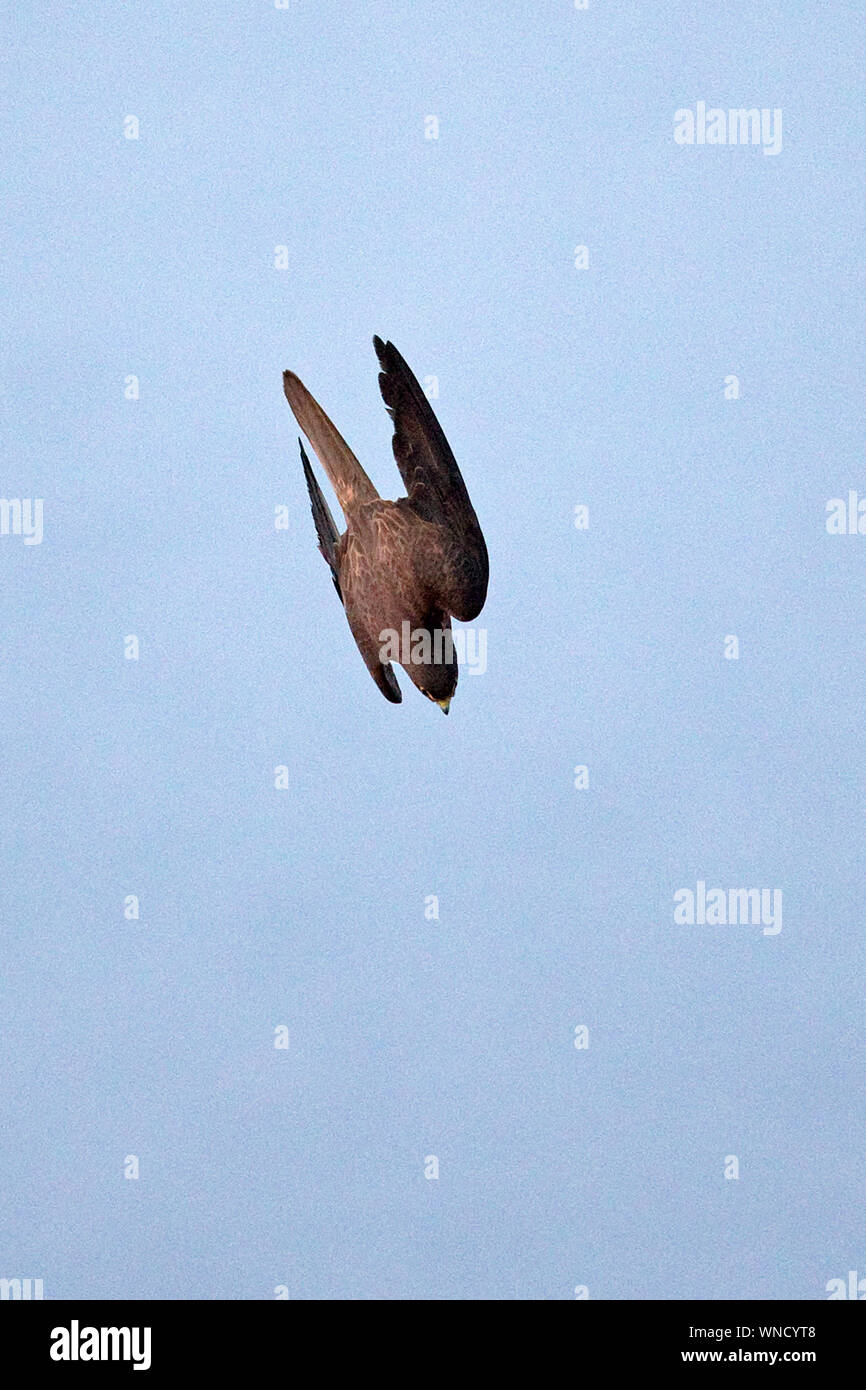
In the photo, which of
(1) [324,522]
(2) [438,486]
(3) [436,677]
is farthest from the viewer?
(1) [324,522]

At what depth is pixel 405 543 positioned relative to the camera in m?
5.02

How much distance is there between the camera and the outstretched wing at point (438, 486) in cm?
494

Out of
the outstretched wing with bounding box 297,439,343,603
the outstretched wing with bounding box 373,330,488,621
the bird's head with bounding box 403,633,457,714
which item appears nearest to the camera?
the outstretched wing with bounding box 373,330,488,621

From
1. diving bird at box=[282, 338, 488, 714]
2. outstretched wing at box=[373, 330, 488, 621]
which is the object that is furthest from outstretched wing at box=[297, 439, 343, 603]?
outstretched wing at box=[373, 330, 488, 621]

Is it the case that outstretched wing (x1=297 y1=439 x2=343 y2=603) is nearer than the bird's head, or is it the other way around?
the bird's head

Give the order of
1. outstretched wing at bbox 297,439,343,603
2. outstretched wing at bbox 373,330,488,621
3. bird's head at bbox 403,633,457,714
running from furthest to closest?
outstretched wing at bbox 297,439,343,603 < bird's head at bbox 403,633,457,714 < outstretched wing at bbox 373,330,488,621

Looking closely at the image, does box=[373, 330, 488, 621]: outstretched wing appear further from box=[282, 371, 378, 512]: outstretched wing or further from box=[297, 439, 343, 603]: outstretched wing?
box=[297, 439, 343, 603]: outstretched wing

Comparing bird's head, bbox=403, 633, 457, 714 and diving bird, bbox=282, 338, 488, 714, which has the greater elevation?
diving bird, bbox=282, 338, 488, 714

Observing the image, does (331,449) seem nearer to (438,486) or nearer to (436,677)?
(438,486)

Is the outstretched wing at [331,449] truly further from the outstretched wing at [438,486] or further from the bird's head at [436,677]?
the bird's head at [436,677]

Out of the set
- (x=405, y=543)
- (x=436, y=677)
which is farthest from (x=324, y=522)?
(x=436, y=677)

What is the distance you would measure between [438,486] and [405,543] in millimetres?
183

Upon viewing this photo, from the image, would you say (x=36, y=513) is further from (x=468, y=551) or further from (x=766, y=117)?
(x=766, y=117)

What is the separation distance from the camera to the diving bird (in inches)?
195
